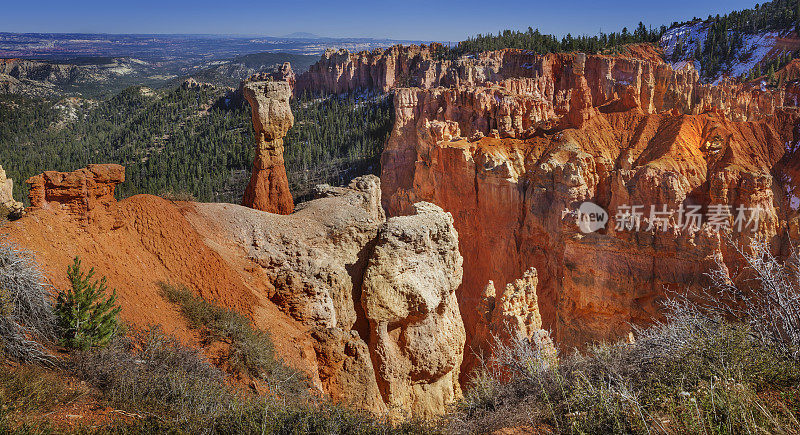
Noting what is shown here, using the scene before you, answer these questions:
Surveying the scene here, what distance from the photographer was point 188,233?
9805mm

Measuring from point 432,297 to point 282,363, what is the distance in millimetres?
4295

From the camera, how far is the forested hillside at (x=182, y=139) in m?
46.1

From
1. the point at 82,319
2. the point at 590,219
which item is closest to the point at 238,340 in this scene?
the point at 82,319

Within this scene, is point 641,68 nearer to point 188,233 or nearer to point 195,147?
point 188,233

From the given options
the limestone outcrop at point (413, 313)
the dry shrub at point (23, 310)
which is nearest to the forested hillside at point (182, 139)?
the limestone outcrop at point (413, 313)

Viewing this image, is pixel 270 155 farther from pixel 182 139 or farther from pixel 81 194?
pixel 182 139

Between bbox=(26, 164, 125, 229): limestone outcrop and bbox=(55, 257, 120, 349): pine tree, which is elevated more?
bbox=(26, 164, 125, 229): limestone outcrop

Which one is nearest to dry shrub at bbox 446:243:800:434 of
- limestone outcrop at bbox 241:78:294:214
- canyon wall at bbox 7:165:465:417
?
canyon wall at bbox 7:165:465:417

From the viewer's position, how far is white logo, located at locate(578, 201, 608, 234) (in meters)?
23.8

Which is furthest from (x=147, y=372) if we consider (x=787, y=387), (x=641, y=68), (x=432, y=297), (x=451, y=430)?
(x=641, y=68)

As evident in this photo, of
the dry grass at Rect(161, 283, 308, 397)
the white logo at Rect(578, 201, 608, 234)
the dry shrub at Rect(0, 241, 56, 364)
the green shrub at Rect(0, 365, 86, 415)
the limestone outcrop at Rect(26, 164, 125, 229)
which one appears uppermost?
the limestone outcrop at Rect(26, 164, 125, 229)

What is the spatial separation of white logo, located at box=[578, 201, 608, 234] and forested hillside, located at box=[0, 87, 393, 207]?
Answer: 23059mm

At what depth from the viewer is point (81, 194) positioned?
341 inches

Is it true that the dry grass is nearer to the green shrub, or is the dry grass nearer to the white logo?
the green shrub
